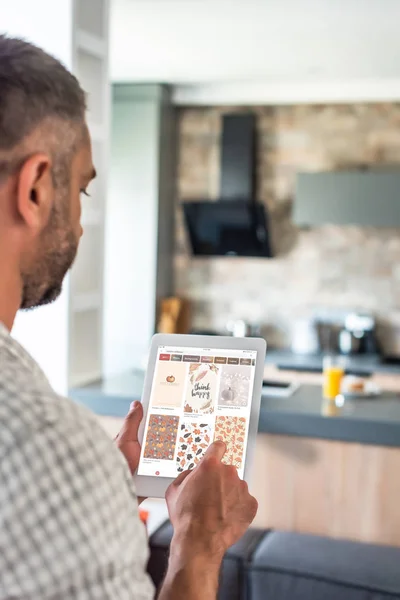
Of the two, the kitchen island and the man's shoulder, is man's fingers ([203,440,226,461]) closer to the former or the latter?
the man's shoulder

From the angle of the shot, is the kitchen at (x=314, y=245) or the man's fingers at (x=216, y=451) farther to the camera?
the kitchen at (x=314, y=245)

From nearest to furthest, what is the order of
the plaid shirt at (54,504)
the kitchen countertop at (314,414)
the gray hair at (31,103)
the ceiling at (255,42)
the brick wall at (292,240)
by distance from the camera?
1. the plaid shirt at (54,504)
2. the gray hair at (31,103)
3. the kitchen countertop at (314,414)
4. the ceiling at (255,42)
5. the brick wall at (292,240)

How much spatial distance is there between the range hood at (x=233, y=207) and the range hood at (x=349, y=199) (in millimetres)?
312

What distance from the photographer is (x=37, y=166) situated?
0.70 meters

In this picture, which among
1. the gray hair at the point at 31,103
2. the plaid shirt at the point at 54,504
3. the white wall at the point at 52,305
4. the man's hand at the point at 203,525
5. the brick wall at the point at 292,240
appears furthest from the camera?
the brick wall at the point at 292,240

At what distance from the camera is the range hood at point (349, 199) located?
436 centimetres

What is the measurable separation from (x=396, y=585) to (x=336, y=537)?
0.42 meters

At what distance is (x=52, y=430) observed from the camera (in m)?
0.60

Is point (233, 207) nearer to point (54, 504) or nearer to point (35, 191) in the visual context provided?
point (35, 191)

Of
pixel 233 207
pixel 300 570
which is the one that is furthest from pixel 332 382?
pixel 233 207

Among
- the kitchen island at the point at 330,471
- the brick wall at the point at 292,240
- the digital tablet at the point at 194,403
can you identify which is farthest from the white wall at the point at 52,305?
the brick wall at the point at 292,240

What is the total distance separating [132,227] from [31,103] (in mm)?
4164

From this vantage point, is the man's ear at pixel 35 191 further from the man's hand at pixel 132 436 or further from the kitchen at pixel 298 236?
the kitchen at pixel 298 236

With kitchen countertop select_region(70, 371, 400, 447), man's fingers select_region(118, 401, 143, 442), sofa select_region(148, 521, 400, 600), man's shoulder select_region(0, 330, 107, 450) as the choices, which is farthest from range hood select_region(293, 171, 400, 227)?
man's shoulder select_region(0, 330, 107, 450)
